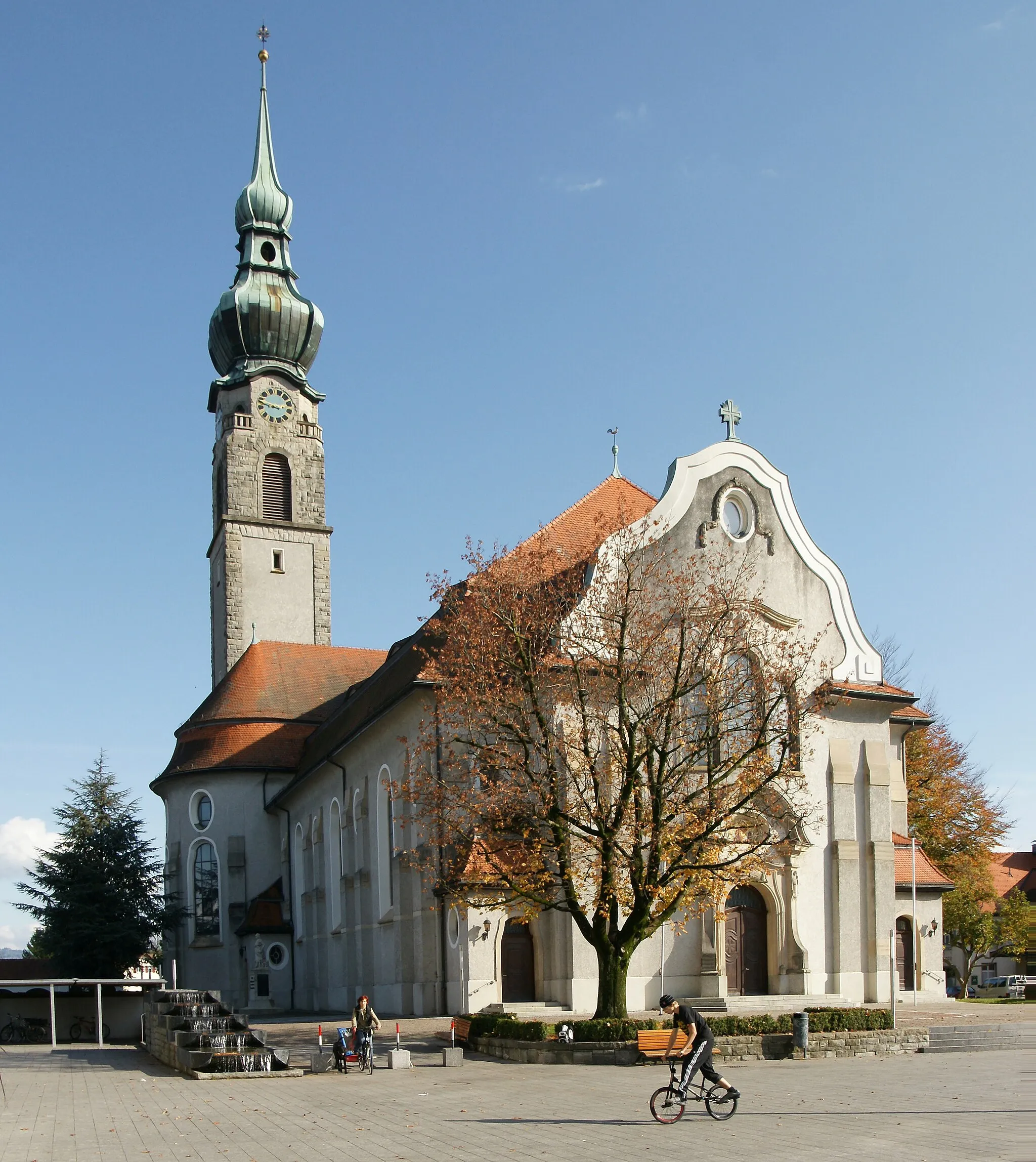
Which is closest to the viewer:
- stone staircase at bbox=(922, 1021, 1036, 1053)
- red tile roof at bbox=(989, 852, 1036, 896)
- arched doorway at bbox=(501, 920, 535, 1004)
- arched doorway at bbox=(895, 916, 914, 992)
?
stone staircase at bbox=(922, 1021, 1036, 1053)

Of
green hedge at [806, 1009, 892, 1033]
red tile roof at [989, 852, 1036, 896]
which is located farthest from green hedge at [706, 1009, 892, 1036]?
red tile roof at [989, 852, 1036, 896]

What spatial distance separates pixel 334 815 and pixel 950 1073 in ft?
85.0

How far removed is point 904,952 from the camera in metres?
36.9

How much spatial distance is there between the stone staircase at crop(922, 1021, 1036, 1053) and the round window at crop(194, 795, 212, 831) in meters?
31.2

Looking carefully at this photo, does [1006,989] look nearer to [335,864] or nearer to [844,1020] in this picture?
[335,864]

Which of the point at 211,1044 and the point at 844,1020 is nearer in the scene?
the point at 844,1020

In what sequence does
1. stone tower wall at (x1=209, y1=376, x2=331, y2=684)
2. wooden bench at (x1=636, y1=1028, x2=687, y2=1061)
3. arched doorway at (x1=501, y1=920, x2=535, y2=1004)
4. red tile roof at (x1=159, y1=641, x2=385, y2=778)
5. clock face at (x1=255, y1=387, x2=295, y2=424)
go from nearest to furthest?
wooden bench at (x1=636, y1=1028, x2=687, y2=1061), arched doorway at (x1=501, y1=920, x2=535, y2=1004), red tile roof at (x1=159, y1=641, x2=385, y2=778), stone tower wall at (x1=209, y1=376, x2=331, y2=684), clock face at (x1=255, y1=387, x2=295, y2=424)

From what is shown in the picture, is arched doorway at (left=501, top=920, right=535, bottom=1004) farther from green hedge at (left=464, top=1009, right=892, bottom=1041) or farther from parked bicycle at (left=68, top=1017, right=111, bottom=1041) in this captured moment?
parked bicycle at (left=68, top=1017, right=111, bottom=1041)

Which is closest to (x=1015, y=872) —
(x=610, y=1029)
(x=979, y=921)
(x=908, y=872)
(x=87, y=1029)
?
(x=979, y=921)

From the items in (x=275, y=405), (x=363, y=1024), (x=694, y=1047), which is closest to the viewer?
(x=694, y=1047)

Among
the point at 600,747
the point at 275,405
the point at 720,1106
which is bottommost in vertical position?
the point at 720,1106

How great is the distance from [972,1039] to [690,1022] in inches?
454

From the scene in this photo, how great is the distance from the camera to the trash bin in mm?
22625

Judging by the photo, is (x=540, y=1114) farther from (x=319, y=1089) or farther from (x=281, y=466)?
(x=281, y=466)
